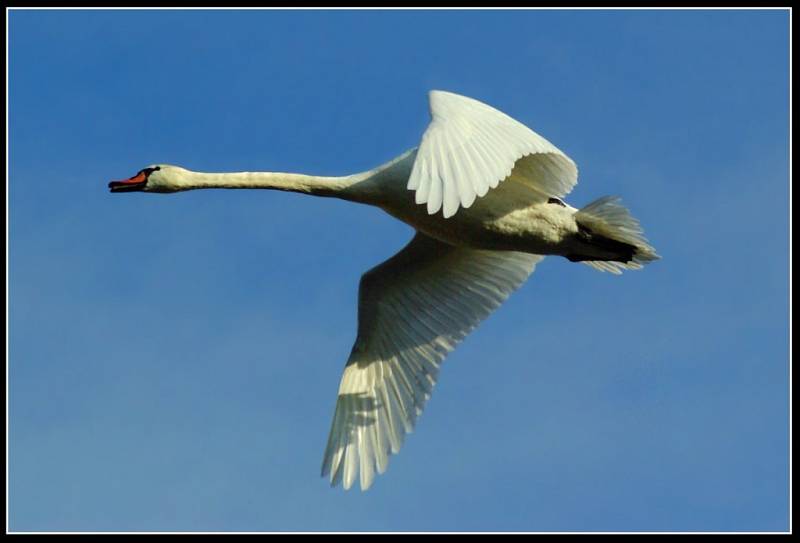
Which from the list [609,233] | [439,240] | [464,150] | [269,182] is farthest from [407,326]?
[464,150]

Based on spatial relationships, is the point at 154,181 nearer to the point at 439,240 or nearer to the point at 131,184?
the point at 131,184

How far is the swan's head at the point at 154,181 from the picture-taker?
1510 cm

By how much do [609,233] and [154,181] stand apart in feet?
14.9

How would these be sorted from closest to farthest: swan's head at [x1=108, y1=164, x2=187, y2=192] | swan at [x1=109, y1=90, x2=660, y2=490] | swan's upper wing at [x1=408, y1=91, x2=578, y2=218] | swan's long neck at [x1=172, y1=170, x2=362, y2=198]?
swan's upper wing at [x1=408, y1=91, x2=578, y2=218] → swan at [x1=109, y1=90, x2=660, y2=490] → swan's long neck at [x1=172, y1=170, x2=362, y2=198] → swan's head at [x1=108, y1=164, x2=187, y2=192]

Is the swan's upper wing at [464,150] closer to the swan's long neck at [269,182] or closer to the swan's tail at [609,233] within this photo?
the swan's tail at [609,233]

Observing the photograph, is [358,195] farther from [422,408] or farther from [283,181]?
[422,408]

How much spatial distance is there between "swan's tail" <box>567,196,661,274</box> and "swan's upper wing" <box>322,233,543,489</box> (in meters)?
1.58

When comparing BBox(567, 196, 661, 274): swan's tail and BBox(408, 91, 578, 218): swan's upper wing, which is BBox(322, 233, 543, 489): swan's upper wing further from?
BBox(408, 91, 578, 218): swan's upper wing

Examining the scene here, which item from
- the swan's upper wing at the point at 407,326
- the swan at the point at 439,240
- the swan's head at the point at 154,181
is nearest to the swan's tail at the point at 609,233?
the swan at the point at 439,240

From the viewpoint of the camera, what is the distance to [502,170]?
11734 mm

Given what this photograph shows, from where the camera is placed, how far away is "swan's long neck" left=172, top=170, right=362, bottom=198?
1420 cm

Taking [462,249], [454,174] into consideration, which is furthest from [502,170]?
[462,249]

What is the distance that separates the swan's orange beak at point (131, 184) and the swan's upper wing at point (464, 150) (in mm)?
3525

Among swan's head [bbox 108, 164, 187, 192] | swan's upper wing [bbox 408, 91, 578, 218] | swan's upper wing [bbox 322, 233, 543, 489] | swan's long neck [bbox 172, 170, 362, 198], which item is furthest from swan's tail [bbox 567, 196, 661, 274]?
swan's head [bbox 108, 164, 187, 192]
